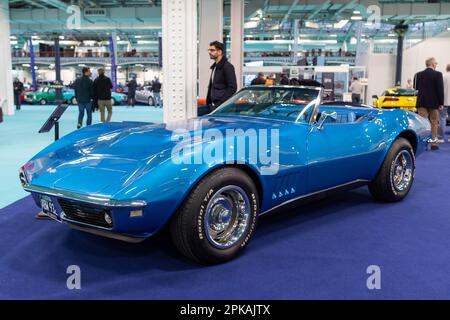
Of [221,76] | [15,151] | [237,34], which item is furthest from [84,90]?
[221,76]

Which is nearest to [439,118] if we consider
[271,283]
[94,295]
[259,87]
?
[259,87]

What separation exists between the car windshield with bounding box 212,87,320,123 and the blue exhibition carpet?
3.06 ft

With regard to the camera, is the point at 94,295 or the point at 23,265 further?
the point at 23,265

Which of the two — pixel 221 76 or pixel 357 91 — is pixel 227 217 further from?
pixel 357 91

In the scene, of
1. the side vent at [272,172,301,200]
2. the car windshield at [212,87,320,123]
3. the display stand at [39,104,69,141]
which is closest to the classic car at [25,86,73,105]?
the display stand at [39,104,69,141]

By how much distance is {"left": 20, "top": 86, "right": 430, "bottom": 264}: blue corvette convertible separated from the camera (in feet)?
8.39

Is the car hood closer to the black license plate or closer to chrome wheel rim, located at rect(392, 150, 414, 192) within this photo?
the black license plate

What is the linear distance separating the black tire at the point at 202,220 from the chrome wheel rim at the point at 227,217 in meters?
0.03

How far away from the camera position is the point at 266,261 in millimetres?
2963

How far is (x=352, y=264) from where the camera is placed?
291cm

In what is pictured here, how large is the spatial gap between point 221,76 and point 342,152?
2.22 metres

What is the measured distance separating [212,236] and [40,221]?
5.77 ft
